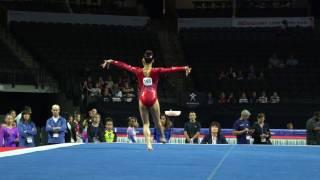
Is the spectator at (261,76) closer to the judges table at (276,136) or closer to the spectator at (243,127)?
the judges table at (276,136)

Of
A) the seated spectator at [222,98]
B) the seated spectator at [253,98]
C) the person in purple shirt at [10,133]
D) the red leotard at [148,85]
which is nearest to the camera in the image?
the red leotard at [148,85]

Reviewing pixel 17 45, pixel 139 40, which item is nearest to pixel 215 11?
pixel 139 40

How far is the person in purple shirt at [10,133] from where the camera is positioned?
10469 millimetres

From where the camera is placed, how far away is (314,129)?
11031mm

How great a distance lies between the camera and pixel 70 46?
78.1ft

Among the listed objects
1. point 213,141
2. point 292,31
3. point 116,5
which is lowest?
point 213,141

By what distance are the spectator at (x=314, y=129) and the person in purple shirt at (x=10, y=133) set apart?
5.75 metres

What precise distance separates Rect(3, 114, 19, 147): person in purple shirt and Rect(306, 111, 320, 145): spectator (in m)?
5.75

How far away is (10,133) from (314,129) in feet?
19.6

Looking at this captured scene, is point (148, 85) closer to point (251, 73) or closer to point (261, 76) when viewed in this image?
point (261, 76)

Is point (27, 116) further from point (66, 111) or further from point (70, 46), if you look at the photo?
point (70, 46)

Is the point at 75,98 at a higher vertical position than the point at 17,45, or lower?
lower

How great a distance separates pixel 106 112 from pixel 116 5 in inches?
461

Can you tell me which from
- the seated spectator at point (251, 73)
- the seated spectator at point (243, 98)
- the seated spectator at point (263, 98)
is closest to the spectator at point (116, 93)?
the seated spectator at point (243, 98)
